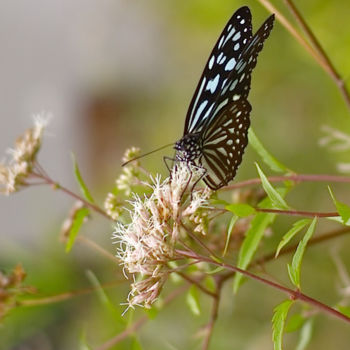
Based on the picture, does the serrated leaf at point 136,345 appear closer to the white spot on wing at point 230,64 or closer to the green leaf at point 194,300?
the green leaf at point 194,300

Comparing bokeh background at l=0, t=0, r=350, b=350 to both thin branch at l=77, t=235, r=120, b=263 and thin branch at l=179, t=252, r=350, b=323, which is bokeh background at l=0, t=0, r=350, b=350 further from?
thin branch at l=179, t=252, r=350, b=323

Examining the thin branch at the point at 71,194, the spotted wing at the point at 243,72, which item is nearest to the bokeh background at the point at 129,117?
the thin branch at the point at 71,194

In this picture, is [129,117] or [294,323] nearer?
[294,323]

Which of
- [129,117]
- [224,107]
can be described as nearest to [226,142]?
[224,107]

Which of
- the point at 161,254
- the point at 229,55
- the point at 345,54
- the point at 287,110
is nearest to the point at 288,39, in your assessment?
the point at 287,110

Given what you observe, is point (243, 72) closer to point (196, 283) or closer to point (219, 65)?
point (219, 65)

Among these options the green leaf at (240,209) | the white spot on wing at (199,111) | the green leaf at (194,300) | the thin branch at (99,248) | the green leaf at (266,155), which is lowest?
the green leaf at (194,300)

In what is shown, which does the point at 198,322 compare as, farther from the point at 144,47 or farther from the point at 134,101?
the point at 144,47
